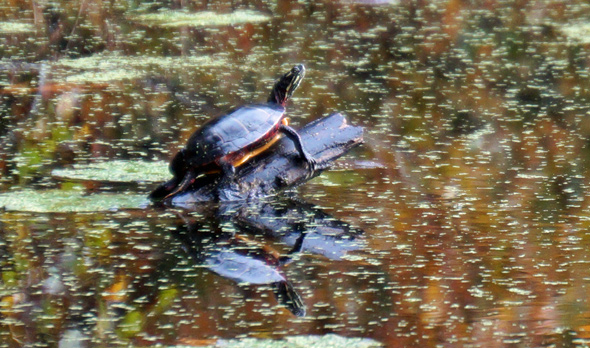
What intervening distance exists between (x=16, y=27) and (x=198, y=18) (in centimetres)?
129

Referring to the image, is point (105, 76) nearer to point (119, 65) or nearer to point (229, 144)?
point (119, 65)

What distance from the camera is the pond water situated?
7.93 feet

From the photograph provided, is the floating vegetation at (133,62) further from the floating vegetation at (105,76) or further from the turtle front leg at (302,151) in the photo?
the turtle front leg at (302,151)

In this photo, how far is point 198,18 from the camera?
22.6ft

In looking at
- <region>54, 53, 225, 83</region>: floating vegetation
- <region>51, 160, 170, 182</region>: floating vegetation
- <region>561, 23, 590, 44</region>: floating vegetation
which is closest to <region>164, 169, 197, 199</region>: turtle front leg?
<region>51, 160, 170, 182</region>: floating vegetation

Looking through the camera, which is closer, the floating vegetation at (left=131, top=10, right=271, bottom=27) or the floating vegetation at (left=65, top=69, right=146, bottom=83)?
the floating vegetation at (left=65, top=69, right=146, bottom=83)

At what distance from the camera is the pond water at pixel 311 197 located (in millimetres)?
2418

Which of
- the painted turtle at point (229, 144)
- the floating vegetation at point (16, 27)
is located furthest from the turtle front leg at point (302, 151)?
the floating vegetation at point (16, 27)

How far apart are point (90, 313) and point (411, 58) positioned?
372 centimetres

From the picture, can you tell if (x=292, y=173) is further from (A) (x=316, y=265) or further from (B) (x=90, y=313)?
(B) (x=90, y=313)

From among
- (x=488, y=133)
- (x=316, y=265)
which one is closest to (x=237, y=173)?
(x=316, y=265)

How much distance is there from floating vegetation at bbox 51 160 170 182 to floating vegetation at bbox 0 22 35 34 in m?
2.93

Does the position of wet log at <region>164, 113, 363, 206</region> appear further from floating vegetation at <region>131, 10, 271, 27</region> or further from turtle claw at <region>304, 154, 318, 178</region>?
floating vegetation at <region>131, 10, 271, 27</region>

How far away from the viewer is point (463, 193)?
3477 millimetres
